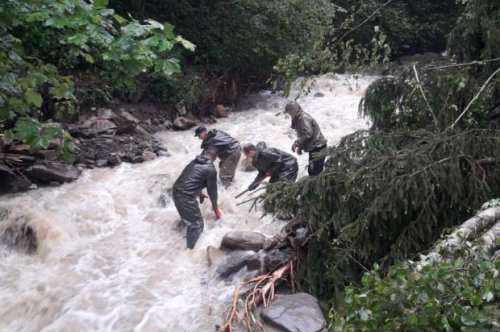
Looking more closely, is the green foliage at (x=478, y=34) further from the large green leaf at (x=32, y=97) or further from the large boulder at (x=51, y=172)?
the large boulder at (x=51, y=172)

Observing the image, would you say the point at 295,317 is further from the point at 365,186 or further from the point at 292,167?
the point at 292,167

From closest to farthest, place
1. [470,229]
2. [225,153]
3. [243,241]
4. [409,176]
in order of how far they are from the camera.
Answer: [470,229]
[409,176]
[243,241]
[225,153]

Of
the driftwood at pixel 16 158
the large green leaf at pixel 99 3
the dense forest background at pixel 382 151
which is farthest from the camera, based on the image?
the driftwood at pixel 16 158

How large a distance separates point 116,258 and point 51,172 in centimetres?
277

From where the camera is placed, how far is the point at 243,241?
239 inches

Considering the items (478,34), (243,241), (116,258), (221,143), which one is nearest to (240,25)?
(221,143)

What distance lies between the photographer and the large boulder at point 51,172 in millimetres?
8117

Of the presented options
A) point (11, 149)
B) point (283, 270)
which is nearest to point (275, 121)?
point (11, 149)

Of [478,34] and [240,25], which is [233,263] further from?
[240,25]

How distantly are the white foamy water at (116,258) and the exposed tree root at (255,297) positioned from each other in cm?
29

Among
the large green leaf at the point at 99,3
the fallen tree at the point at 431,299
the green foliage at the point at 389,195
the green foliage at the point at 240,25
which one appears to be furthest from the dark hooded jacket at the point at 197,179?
the green foliage at the point at 240,25

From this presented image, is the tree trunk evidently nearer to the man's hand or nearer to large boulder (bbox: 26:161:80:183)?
the man's hand

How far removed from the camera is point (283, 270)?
5.11m

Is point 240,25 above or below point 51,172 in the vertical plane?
above
